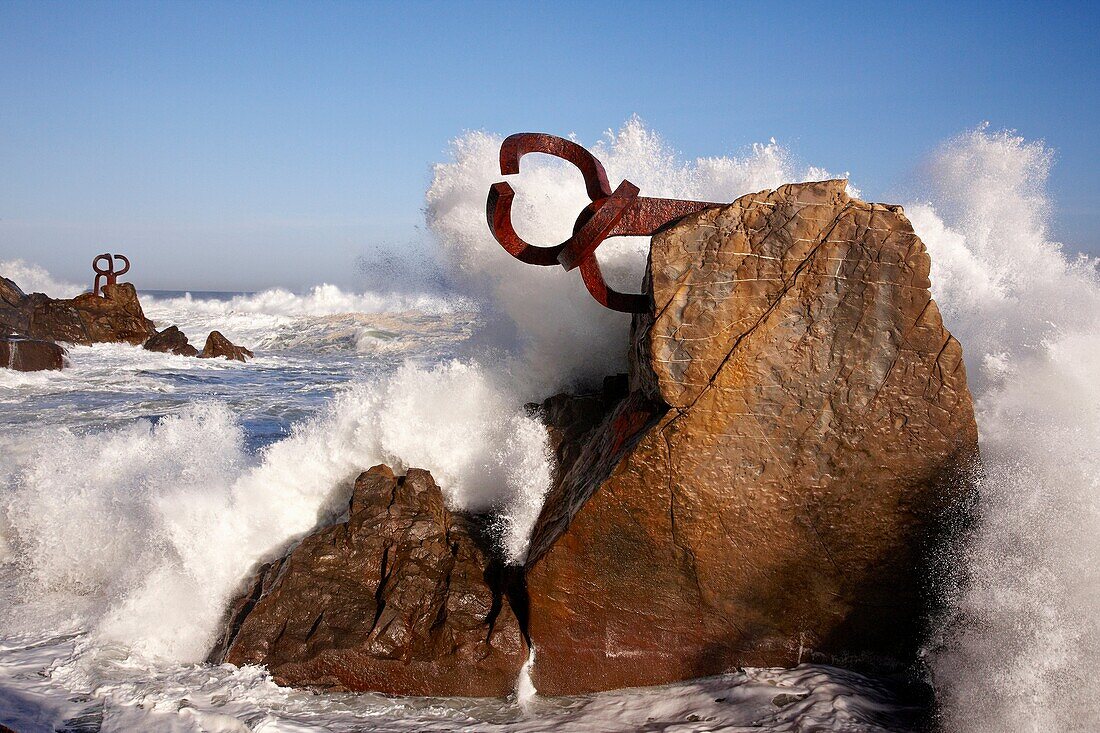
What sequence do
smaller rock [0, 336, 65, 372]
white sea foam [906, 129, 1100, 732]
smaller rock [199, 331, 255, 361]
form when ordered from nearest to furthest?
white sea foam [906, 129, 1100, 732], smaller rock [0, 336, 65, 372], smaller rock [199, 331, 255, 361]

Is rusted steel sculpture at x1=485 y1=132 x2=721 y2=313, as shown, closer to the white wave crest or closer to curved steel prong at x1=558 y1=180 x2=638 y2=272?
curved steel prong at x1=558 y1=180 x2=638 y2=272

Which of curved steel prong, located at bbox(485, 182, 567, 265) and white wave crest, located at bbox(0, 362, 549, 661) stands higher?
curved steel prong, located at bbox(485, 182, 567, 265)

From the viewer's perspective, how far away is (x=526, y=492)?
376 centimetres

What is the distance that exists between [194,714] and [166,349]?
13.9m

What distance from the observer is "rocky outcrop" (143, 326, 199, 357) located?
1531cm

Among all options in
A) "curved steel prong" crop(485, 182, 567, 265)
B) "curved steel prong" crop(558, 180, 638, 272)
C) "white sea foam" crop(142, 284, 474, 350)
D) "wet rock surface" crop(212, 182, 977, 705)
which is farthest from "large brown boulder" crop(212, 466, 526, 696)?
"white sea foam" crop(142, 284, 474, 350)

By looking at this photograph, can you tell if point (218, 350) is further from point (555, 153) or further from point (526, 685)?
point (526, 685)

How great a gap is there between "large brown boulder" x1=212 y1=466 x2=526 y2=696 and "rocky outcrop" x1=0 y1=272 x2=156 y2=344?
14541mm

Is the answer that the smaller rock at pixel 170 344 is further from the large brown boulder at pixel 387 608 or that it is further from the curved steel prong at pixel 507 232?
the curved steel prong at pixel 507 232

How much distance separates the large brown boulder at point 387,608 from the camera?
320cm

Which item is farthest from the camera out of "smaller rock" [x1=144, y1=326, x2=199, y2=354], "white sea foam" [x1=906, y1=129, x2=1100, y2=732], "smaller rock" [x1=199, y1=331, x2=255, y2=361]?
"smaller rock" [x1=199, y1=331, x2=255, y2=361]

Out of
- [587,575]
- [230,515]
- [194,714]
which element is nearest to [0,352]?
[230,515]

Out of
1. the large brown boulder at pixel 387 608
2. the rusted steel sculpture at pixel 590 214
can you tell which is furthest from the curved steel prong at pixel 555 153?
the large brown boulder at pixel 387 608

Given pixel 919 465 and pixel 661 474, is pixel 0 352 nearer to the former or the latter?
pixel 661 474
